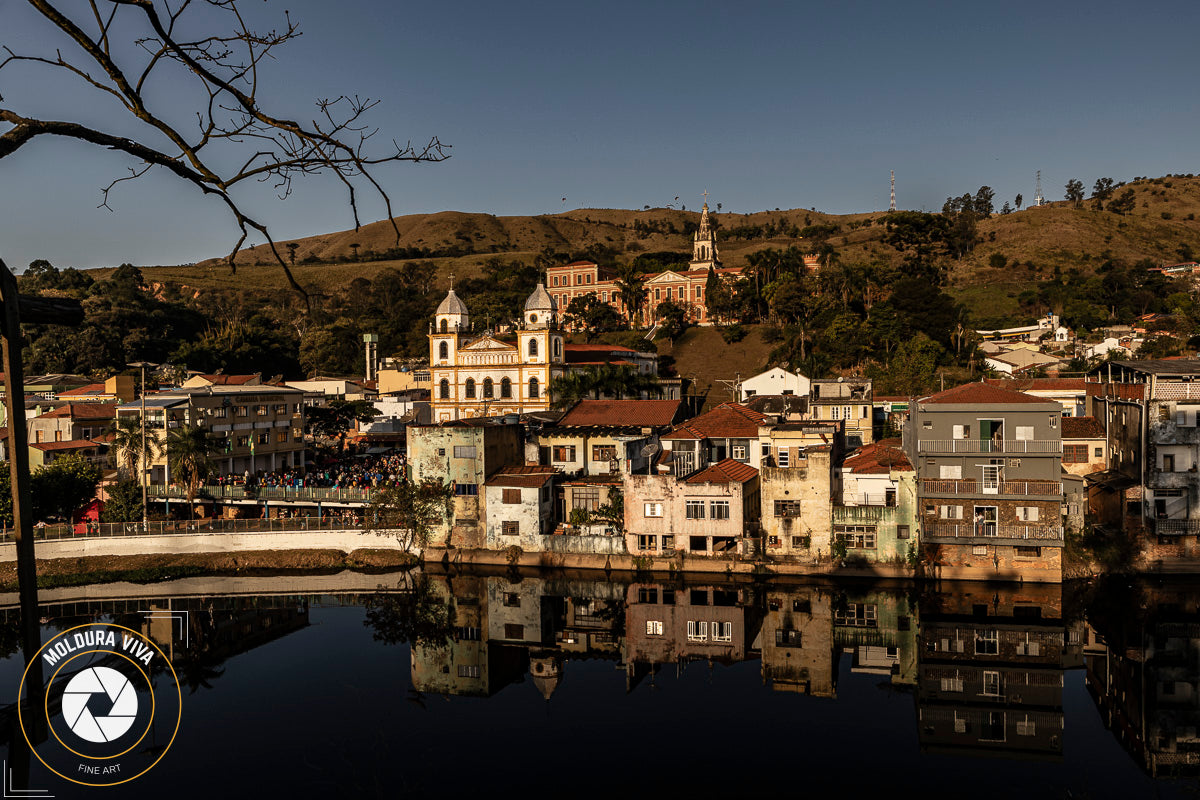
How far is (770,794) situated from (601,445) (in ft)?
83.6

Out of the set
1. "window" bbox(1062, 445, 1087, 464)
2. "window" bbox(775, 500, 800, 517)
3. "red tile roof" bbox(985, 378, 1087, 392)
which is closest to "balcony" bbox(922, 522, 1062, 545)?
"window" bbox(775, 500, 800, 517)

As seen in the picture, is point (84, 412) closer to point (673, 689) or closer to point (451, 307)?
point (451, 307)

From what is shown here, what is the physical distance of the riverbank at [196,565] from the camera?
37375 millimetres

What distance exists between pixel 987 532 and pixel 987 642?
721 cm

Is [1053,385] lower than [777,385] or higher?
lower

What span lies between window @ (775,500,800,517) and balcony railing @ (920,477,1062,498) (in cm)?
512

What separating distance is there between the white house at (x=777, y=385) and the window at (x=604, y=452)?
56.8 ft

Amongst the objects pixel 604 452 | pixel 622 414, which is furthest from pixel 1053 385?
pixel 604 452

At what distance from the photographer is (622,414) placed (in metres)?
46.7

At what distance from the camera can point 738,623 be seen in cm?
3039

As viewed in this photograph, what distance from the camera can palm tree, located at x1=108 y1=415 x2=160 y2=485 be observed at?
144 feet

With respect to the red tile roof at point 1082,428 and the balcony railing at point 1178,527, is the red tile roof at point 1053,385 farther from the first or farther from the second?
the balcony railing at point 1178,527

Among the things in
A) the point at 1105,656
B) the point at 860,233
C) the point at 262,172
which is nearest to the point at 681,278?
the point at 860,233

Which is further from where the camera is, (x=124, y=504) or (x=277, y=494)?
(x=277, y=494)
